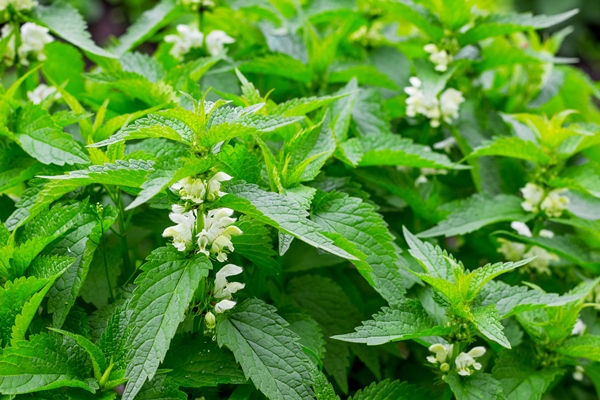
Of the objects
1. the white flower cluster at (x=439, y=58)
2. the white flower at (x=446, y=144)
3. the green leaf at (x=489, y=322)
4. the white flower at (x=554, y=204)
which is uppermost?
the white flower cluster at (x=439, y=58)

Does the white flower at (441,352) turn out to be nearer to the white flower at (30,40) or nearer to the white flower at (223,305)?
the white flower at (223,305)

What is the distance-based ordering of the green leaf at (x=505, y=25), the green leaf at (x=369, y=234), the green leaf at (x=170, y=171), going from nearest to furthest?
the green leaf at (x=170, y=171)
the green leaf at (x=369, y=234)
the green leaf at (x=505, y=25)

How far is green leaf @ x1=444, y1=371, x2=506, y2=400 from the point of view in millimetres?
1080

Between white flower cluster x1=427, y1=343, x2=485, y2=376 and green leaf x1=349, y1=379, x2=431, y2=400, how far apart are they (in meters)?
0.07

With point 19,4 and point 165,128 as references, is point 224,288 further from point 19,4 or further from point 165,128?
point 19,4

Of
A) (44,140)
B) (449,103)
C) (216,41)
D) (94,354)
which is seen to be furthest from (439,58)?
(94,354)

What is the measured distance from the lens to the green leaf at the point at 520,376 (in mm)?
1199

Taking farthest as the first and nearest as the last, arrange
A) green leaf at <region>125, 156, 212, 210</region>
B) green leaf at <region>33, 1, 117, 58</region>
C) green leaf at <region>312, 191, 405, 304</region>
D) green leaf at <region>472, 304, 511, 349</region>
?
green leaf at <region>33, 1, 117, 58</region> < green leaf at <region>312, 191, 405, 304</region> < green leaf at <region>472, 304, 511, 349</region> < green leaf at <region>125, 156, 212, 210</region>

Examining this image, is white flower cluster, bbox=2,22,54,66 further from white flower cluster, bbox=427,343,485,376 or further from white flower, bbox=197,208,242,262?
white flower cluster, bbox=427,343,485,376

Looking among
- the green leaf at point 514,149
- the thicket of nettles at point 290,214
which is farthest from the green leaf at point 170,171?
the green leaf at point 514,149

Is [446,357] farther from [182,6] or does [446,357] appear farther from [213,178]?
[182,6]

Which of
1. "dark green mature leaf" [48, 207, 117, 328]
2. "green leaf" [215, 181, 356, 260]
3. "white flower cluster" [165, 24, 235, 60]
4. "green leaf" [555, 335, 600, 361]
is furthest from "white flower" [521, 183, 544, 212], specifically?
"dark green mature leaf" [48, 207, 117, 328]

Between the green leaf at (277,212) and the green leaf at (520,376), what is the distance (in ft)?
1.60

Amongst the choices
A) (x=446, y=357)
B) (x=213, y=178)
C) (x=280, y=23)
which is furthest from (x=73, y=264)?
(x=280, y=23)
